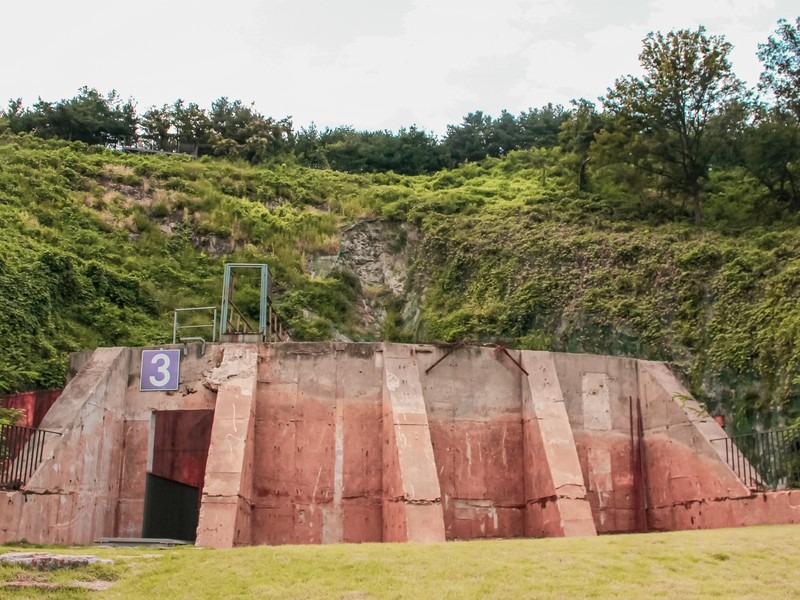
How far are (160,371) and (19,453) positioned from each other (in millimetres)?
3353

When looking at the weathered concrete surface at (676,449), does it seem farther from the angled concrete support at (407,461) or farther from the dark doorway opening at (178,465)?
the dark doorway opening at (178,465)

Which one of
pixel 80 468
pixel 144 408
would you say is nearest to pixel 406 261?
pixel 144 408

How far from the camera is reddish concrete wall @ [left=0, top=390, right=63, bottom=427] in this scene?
19016mm

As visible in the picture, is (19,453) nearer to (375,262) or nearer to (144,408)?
(144,408)

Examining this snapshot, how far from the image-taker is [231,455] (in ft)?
53.7

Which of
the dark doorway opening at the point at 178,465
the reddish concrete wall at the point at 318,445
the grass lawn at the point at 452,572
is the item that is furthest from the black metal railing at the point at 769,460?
the dark doorway opening at the point at 178,465

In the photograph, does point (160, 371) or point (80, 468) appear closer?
point (80, 468)

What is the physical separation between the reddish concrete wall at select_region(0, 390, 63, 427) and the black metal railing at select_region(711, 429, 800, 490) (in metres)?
12.9

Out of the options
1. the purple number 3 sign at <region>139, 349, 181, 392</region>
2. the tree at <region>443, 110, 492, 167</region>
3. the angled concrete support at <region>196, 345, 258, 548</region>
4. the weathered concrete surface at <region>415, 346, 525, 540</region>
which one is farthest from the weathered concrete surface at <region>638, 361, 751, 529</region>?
the tree at <region>443, 110, 492, 167</region>

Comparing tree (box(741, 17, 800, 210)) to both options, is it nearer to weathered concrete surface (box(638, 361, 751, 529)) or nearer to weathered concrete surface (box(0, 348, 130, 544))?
weathered concrete surface (box(638, 361, 751, 529))

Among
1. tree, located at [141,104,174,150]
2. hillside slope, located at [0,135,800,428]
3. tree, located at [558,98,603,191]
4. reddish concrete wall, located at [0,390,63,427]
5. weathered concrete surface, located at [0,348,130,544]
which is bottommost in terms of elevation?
weathered concrete surface, located at [0,348,130,544]

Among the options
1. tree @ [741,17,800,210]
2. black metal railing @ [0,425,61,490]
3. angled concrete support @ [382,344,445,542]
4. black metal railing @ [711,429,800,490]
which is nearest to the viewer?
black metal railing @ [0,425,61,490]

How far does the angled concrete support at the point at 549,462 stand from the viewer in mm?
16750

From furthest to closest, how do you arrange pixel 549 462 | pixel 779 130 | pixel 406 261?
pixel 406 261, pixel 779 130, pixel 549 462
